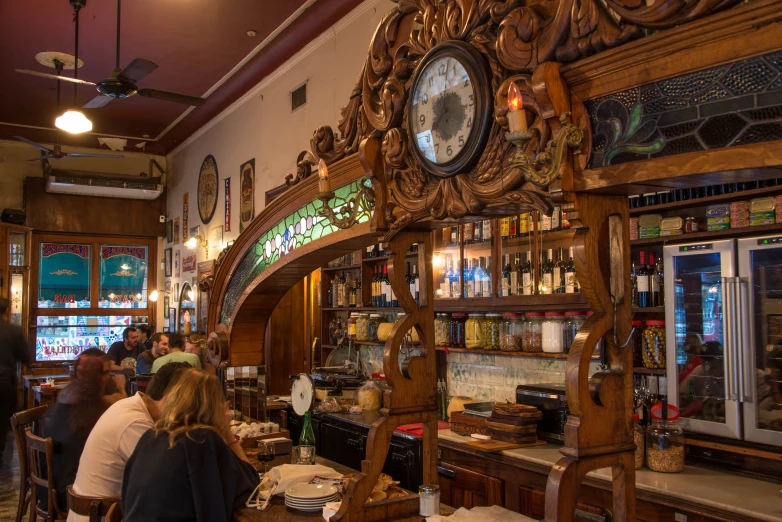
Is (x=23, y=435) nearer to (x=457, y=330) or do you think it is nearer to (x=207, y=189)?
(x=457, y=330)

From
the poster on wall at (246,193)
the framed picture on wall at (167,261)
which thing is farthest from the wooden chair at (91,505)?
the framed picture on wall at (167,261)

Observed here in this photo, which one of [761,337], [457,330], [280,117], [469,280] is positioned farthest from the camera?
[280,117]

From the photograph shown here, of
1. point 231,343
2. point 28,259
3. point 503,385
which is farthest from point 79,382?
point 28,259

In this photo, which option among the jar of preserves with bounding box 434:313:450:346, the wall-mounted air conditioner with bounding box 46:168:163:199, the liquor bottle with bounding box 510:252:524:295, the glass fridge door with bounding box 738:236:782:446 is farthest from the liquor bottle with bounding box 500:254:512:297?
the wall-mounted air conditioner with bounding box 46:168:163:199

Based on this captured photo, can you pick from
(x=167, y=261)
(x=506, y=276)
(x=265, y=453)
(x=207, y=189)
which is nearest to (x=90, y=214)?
(x=167, y=261)

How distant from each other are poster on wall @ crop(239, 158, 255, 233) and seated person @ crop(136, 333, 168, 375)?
1.66m

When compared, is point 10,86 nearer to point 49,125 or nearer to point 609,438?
point 49,125

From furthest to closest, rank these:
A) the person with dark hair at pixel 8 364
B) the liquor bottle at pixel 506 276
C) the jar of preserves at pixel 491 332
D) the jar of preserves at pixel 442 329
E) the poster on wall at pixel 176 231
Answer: the poster on wall at pixel 176 231
the person with dark hair at pixel 8 364
the jar of preserves at pixel 442 329
the jar of preserves at pixel 491 332
the liquor bottle at pixel 506 276

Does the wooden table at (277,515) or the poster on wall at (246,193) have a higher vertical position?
the poster on wall at (246,193)

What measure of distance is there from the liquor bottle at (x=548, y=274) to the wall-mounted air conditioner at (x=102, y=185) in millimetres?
8589

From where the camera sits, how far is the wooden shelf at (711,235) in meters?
3.46

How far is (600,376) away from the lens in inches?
71.0

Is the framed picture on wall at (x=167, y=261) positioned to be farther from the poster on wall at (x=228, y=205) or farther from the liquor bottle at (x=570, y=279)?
the liquor bottle at (x=570, y=279)

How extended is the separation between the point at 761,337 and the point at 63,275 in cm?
1120
